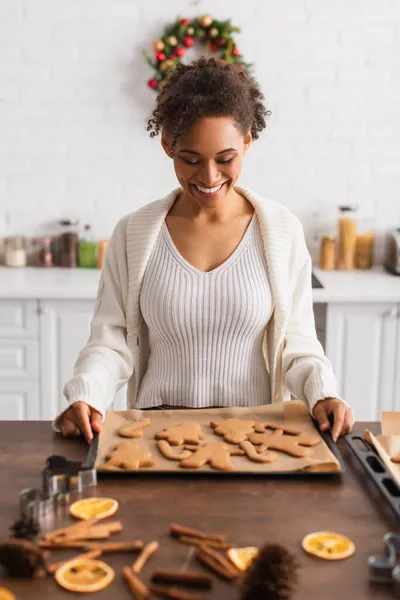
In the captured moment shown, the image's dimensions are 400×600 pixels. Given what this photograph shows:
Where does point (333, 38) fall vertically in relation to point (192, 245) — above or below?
above

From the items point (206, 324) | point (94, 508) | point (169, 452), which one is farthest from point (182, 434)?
point (206, 324)

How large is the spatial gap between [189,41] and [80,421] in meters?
2.39

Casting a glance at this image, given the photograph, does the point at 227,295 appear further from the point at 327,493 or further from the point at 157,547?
the point at 157,547

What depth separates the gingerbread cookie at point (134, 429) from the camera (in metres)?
1.50

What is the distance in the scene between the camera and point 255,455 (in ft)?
4.68

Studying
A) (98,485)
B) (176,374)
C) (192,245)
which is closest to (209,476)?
(98,485)

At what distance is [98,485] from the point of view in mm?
1351

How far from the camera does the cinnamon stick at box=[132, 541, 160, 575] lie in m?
1.09

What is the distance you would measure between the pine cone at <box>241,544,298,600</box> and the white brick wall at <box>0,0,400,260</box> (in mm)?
2818

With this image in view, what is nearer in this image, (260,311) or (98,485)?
(98,485)

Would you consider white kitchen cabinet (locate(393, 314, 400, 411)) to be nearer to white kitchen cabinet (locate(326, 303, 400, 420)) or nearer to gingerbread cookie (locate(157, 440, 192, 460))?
white kitchen cabinet (locate(326, 303, 400, 420))

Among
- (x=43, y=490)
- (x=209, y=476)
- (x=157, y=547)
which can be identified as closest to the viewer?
(x=157, y=547)

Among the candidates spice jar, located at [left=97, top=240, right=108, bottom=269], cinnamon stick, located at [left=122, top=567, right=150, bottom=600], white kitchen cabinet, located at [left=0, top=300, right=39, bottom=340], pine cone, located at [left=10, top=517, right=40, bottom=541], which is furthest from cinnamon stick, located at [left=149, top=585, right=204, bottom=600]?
spice jar, located at [left=97, top=240, right=108, bottom=269]

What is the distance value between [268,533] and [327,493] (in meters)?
0.17
